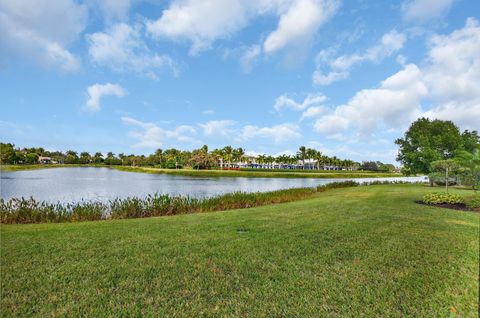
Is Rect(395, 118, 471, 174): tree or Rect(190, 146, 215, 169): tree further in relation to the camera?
Rect(190, 146, 215, 169): tree

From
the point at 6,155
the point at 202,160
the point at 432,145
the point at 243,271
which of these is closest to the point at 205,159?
the point at 202,160

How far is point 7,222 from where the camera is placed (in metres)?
10.8

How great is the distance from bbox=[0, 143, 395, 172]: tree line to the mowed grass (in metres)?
102

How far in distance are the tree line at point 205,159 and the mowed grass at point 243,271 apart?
102 meters

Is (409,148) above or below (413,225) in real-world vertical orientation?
above

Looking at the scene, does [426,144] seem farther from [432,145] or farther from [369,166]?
[369,166]

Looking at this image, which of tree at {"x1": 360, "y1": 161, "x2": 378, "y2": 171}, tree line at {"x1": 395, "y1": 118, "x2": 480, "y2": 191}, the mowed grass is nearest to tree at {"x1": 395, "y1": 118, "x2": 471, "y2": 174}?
tree line at {"x1": 395, "y1": 118, "x2": 480, "y2": 191}

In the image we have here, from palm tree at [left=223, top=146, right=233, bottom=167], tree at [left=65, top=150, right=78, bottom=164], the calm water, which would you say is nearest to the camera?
the calm water

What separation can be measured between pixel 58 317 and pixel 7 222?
10134 millimetres

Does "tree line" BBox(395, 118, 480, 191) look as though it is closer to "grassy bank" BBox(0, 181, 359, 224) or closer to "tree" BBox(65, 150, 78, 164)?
"grassy bank" BBox(0, 181, 359, 224)

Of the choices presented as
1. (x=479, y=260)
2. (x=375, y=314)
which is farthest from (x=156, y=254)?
(x=479, y=260)

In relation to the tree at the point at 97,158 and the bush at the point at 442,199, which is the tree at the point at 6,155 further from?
the bush at the point at 442,199

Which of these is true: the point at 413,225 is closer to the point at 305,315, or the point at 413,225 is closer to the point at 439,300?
the point at 439,300

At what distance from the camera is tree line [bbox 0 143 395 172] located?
112 m
